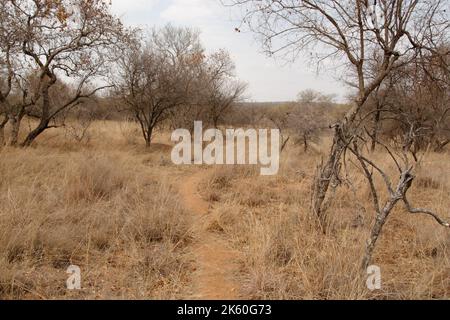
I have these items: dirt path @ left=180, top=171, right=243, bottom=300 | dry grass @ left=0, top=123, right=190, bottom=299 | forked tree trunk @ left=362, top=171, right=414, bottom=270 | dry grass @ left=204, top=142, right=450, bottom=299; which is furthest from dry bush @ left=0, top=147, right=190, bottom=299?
forked tree trunk @ left=362, top=171, right=414, bottom=270

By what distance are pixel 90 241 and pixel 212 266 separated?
4.40 ft

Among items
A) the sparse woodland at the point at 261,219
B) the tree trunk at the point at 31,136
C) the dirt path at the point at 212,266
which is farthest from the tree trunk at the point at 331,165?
the tree trunk at the point at 31,136

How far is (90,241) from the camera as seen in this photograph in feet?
11.8

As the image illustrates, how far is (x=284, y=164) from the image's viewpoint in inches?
374

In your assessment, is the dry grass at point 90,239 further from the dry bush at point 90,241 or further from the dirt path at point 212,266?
the dirt path at point 212,266

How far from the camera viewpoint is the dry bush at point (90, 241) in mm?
2889

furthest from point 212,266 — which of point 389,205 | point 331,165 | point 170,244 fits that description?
point 331,165

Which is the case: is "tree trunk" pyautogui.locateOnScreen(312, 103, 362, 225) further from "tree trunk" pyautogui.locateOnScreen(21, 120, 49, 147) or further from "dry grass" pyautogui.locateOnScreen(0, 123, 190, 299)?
"tree trunk" pyautogui.locateOnScreen(21, 120, 49, 147)

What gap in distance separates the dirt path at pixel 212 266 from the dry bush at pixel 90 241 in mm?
161

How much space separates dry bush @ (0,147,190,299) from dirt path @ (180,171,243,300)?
0.16m

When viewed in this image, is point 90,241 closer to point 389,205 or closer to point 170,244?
point 170,244

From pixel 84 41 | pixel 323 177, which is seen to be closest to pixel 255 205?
pixel 323 177
